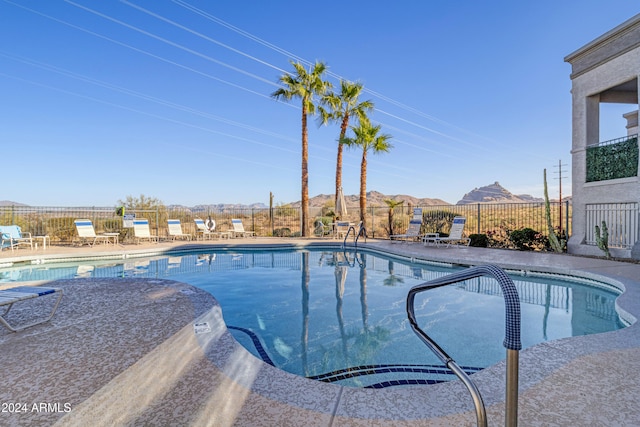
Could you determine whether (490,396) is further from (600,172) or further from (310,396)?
(600,172)

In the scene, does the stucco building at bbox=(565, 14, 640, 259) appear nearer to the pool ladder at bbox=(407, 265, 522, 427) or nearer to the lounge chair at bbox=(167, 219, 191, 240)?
the pool ladder at bbox=(407, 265, 522, 427)

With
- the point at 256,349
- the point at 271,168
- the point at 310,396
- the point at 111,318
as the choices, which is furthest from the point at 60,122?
the point at 310,396

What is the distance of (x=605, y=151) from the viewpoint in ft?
30.6

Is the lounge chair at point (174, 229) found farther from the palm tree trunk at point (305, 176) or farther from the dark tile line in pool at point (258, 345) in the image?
the dark tile line in pool at point (258, 345)

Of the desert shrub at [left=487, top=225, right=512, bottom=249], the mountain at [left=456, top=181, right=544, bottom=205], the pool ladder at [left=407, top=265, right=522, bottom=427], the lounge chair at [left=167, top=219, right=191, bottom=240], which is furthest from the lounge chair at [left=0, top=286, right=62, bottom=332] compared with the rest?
the mountain at [left=456, top=181, right=544, bottom=205]

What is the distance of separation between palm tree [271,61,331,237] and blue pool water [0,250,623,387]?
7311 millimetres

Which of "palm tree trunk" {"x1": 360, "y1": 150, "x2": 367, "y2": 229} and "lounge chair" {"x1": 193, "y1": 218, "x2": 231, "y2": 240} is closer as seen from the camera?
"lounge chair" {"x1": 193, "y1": 218, "x2": 231, "y2": 240}

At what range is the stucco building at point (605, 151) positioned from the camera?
8.52m

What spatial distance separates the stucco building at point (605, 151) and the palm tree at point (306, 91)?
9931 mm

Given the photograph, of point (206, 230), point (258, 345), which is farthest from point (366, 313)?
point (206, 230)

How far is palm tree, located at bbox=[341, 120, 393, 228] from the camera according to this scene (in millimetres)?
15914

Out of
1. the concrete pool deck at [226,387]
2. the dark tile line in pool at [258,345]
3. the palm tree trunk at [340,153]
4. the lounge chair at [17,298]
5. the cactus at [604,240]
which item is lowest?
the dark tile line in pool at [258,345]

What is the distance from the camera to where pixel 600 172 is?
373 inches

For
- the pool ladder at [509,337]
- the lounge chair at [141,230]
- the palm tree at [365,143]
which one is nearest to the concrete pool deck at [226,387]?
the pool ladder at [509,337]
